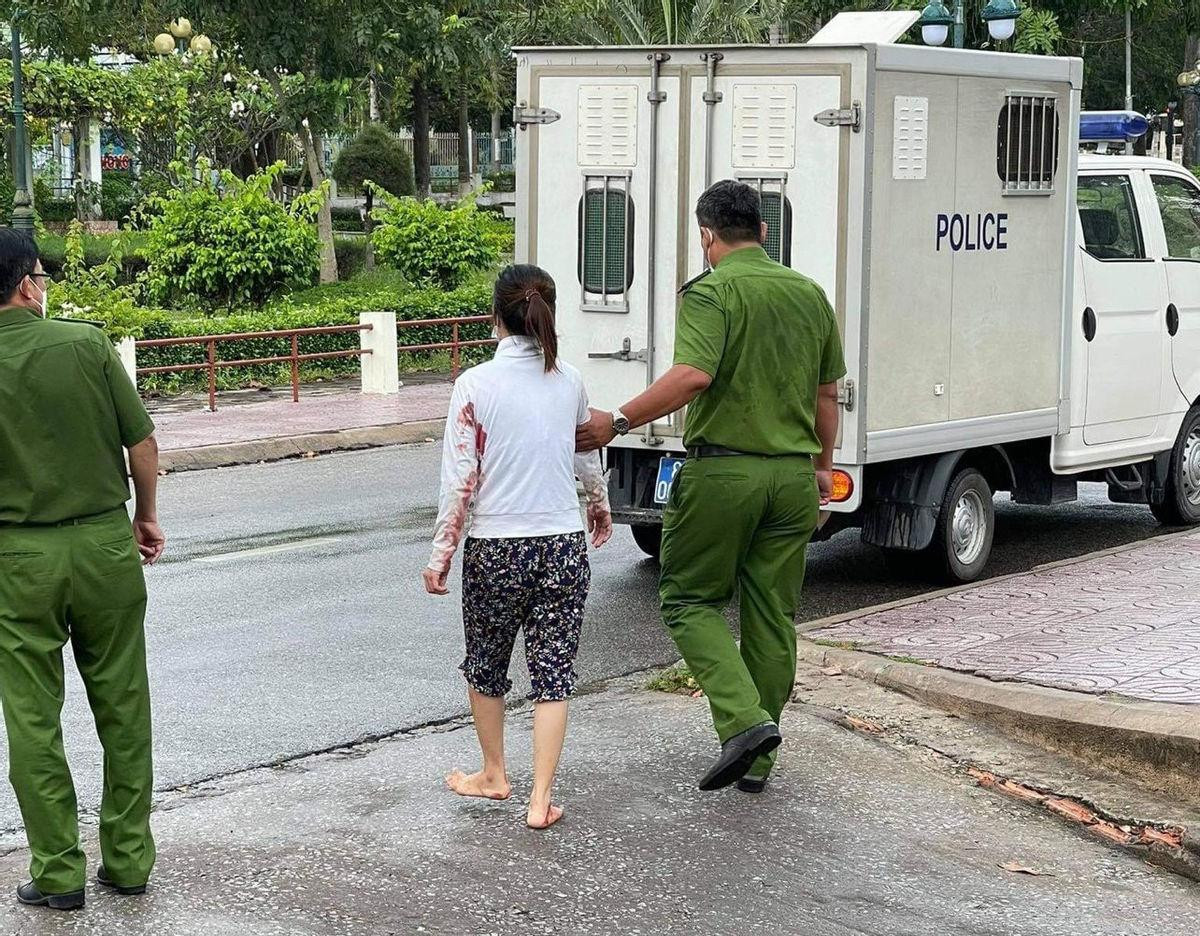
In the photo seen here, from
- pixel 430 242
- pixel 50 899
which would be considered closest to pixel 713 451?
A: pixel 50 899

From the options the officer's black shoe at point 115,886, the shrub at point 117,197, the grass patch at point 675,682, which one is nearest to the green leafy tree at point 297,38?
the shrub at point 117,197

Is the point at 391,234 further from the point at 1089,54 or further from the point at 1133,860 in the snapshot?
the point at 1089,54

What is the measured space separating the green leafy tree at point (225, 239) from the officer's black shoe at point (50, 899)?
663 inches

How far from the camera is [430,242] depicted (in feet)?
77.0

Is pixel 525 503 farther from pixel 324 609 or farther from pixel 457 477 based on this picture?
pixel 324 609

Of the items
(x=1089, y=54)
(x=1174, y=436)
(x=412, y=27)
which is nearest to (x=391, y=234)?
(x=412, y=27)

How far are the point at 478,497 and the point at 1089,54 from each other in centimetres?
5817

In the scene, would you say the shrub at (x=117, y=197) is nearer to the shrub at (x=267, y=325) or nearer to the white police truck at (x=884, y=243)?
the shrub at (x=267, y=325)

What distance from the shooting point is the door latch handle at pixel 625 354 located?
9375 millimetres

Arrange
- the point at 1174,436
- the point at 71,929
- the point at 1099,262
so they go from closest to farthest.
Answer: the point at 71,929 < the point at 1099,262 < the point at 1174,436

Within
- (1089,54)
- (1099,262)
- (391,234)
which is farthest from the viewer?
(1089,54)

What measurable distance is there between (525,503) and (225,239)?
16602 mm

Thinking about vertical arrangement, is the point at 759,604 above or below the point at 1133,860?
above

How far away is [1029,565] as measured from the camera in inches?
420
